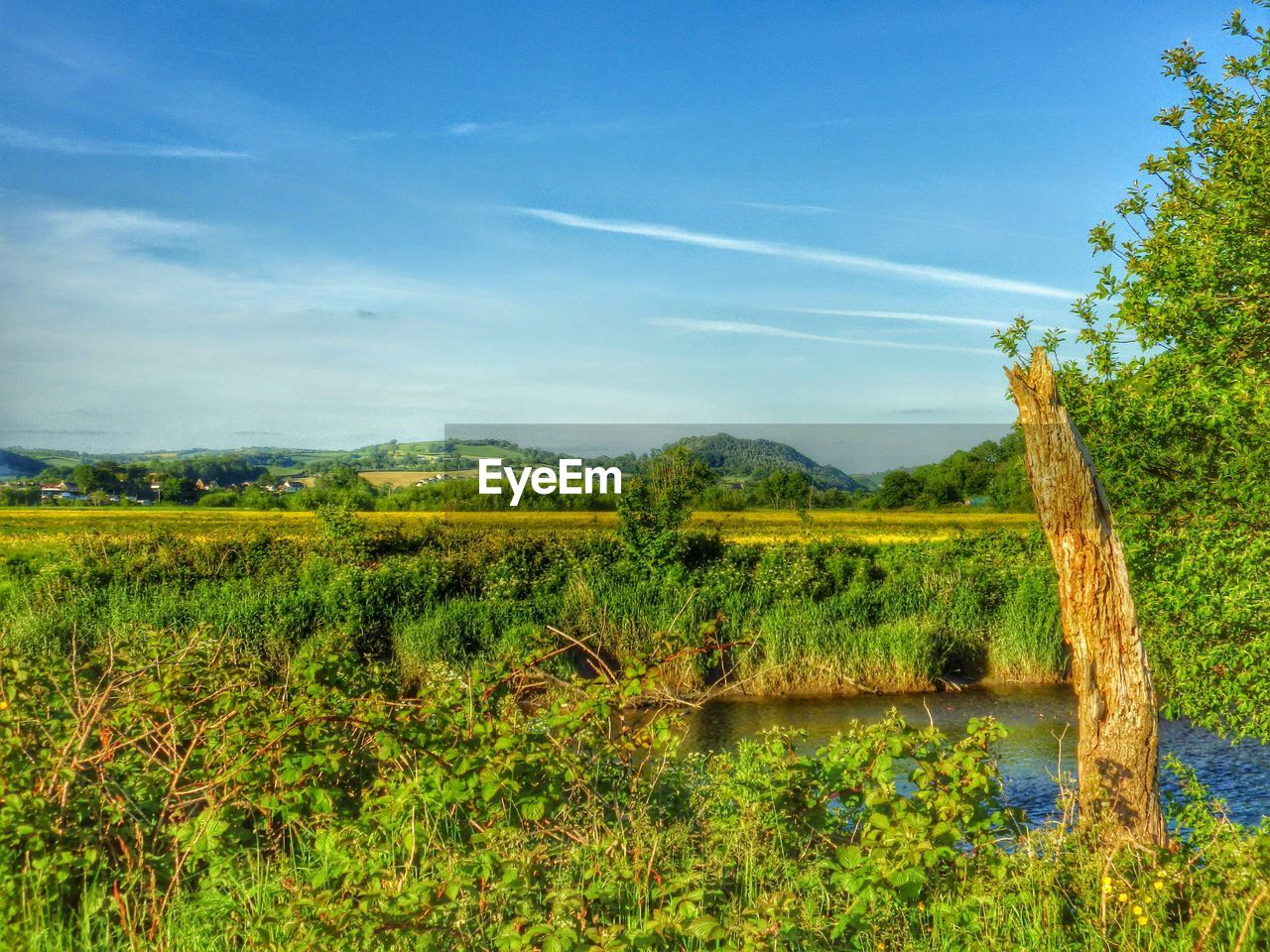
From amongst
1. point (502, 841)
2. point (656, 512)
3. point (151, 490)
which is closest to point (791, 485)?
point (656, 512)

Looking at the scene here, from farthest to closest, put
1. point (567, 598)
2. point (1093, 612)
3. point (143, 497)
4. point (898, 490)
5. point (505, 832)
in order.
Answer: point (143, 497), point (898, 490), point (567, 598), point (1093, 612), point (505, 832)

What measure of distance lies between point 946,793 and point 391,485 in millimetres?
33247

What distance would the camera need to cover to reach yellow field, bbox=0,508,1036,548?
23281mm

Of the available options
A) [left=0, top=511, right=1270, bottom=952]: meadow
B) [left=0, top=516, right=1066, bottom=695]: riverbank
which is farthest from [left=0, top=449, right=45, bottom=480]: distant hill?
[left=0, top=511, right=1270, bottom=952]: meadow

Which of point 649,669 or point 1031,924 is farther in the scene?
point 649,669

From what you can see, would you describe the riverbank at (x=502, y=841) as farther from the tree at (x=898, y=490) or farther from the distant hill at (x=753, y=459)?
the tree at (x=898, y=490)

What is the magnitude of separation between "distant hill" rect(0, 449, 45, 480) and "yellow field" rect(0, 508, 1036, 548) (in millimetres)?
5338

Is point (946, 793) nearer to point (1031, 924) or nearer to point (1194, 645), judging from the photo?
point (1031, 924)

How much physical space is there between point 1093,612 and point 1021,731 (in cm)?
818

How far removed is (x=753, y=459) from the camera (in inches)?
1361

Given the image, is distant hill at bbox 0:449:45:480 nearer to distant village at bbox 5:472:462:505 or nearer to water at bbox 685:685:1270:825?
distant village at bbox 5:472:462:505

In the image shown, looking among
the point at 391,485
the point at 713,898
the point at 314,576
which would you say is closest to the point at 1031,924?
the point at 713,898

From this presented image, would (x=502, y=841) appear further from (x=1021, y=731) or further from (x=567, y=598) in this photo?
(x=567, y=598)

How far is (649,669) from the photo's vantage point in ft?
15.1
